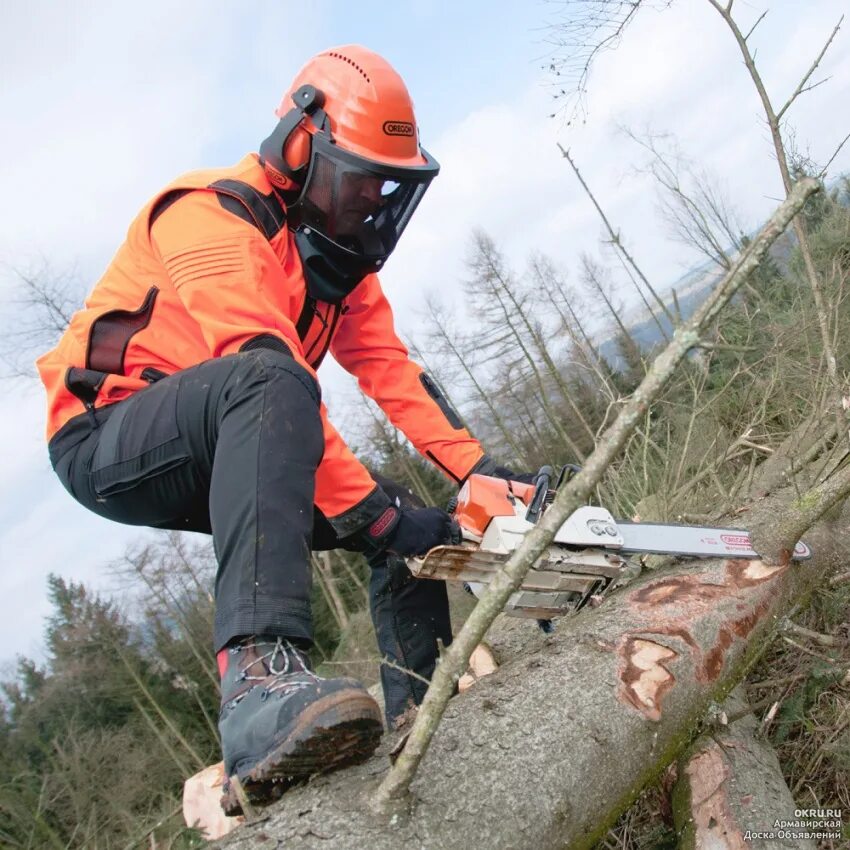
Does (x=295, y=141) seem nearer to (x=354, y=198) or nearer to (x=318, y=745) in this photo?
(x=354, y=198)

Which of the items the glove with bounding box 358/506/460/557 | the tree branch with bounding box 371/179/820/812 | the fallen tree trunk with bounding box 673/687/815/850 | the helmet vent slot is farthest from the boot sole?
the helmet vent slot

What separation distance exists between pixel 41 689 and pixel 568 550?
74.7 feet

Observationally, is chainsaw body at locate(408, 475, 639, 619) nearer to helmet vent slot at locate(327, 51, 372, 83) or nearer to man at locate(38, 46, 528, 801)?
man at locate(38, 46, 528, 801)

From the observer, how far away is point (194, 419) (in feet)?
5.80

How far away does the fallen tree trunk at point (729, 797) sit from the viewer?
1994 mm

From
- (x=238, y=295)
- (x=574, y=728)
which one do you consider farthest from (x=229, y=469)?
(x=574, y=728)

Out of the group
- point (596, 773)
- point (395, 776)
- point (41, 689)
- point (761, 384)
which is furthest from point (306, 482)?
point (41, 689)

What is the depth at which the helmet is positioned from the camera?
2.24 meters

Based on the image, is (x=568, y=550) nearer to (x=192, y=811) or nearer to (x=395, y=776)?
(x=395, y=776)

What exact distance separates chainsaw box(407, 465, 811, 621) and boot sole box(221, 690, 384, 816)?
744mm

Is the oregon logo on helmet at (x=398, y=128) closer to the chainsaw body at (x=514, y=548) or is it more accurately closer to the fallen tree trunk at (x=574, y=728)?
the chainsaw body at (x=514, y=548)

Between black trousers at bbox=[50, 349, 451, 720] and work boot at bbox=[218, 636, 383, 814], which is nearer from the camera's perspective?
work boot at bbox=[218, 636, 383, 814]

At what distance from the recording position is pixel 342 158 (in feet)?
7.23

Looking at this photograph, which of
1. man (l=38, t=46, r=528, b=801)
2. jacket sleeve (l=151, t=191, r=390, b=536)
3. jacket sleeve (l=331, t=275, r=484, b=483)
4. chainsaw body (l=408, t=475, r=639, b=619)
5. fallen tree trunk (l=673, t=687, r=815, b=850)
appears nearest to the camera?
man (l=38, t=46, r=528, b=801)
